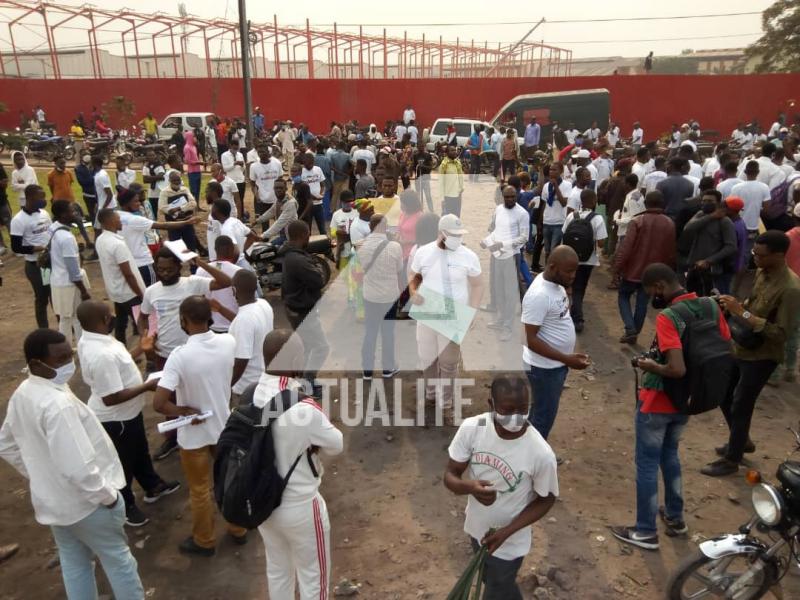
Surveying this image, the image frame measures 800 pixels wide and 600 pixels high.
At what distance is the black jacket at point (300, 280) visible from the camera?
5.58 m

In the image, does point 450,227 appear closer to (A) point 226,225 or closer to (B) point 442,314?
(B) point 442,314

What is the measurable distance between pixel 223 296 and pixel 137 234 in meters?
2.03

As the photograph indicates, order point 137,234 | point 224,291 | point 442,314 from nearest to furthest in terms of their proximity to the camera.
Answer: point 442,314
point 224,291
point 137,234

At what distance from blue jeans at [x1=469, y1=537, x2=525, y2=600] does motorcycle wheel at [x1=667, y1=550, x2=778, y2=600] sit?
3.54 feet

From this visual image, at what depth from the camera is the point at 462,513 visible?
4.33 metres

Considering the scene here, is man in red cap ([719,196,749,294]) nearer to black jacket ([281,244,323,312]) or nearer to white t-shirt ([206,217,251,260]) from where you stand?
black jacket ([281,244,323,312])

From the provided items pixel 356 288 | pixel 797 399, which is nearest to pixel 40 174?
pixel 356 288

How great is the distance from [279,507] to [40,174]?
66.4 ft

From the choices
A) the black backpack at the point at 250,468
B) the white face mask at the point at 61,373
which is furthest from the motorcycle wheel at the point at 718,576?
the white face mask at the point at 61,373

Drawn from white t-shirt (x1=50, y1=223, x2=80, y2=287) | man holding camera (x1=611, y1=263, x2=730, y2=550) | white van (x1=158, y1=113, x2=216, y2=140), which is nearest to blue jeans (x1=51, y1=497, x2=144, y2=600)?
man holding camera (x1=611, y1=263, x2=730, y2=550)

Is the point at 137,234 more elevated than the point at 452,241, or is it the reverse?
the point at 452,241

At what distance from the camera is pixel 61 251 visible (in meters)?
5.91

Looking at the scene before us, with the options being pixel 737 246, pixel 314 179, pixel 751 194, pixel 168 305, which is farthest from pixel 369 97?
pixel 168 305

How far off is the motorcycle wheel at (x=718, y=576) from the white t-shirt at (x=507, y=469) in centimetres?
115
